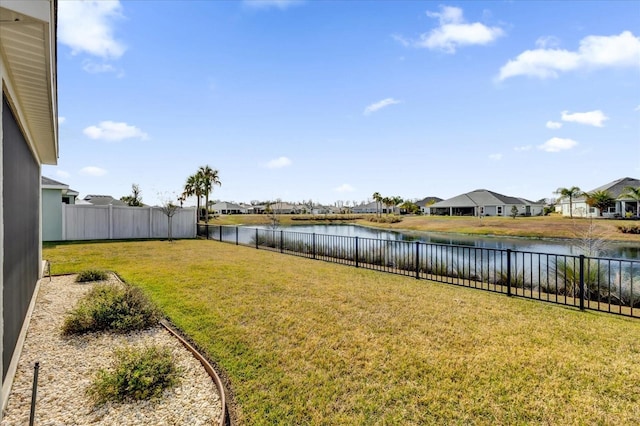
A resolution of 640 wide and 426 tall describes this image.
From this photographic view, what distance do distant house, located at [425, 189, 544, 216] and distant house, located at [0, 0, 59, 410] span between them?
156ft

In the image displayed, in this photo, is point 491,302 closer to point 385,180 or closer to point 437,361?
point 437,361

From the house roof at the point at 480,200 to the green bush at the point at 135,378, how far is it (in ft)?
161

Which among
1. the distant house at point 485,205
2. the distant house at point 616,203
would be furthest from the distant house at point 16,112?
the distant house at point 485,205

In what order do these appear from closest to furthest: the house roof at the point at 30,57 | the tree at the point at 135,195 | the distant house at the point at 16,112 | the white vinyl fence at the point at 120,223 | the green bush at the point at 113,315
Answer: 1. the house roof at the point at 30,57
2. the distant house at the point at 16,112
3. the green bush at the point at 113,315
4. the white vinyl fence at the point at 120,223
5. the tree at the point at 135,195

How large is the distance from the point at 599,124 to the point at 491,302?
50.5 ft

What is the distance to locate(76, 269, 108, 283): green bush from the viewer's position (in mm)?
6925

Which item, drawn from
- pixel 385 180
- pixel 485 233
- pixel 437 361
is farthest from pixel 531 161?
pixel 385 180

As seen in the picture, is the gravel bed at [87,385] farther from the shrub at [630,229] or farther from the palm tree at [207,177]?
the palm tree at [207,177]

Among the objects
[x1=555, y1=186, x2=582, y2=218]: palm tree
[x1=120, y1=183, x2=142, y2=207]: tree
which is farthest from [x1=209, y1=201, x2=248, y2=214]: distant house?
[x1=555, y1=186, x2=582, y2=218]: palm tree

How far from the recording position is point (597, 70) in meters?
9.34

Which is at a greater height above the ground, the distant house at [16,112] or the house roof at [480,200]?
the house roof at [480,200]

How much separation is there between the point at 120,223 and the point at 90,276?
11.7 metres

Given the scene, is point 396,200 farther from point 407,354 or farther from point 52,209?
point 407,354

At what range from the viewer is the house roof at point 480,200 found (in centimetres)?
4497
